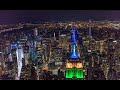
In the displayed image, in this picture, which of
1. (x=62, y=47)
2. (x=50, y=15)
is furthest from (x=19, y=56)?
(x=50, y=15)

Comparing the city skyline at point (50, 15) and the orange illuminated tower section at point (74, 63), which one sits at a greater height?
the city skyline at point (50, 15)

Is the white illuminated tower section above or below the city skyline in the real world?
below

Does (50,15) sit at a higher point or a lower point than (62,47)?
higher

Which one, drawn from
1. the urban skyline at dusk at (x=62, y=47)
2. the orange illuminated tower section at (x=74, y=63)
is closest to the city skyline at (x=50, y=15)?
the urban skyline at dusk at (x=62, y=47)

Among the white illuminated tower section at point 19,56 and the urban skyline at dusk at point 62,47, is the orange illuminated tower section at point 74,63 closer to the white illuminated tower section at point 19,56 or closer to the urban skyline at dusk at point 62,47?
the urban skyline at dusk at point 62,47

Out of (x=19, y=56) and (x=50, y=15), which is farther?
(x=50, y=15)

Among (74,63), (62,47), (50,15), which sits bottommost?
(74,63)

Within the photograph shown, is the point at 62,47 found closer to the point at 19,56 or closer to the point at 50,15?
the point at 50,15

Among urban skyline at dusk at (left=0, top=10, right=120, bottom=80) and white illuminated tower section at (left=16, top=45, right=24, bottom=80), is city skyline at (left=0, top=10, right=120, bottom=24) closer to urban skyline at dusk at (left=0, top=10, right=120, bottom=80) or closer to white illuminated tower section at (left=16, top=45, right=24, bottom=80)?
urban skyline at dusk at (left=0, top=10, right=120, bottom=80)

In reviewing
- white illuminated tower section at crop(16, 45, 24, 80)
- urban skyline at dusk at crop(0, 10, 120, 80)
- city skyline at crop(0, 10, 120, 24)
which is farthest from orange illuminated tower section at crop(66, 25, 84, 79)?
white illuminated tower section at crop(16, 45, 24, 80)

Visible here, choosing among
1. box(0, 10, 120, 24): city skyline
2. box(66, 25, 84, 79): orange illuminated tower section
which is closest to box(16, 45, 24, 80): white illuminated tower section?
box(0, 10, 120, 24): city skyline
